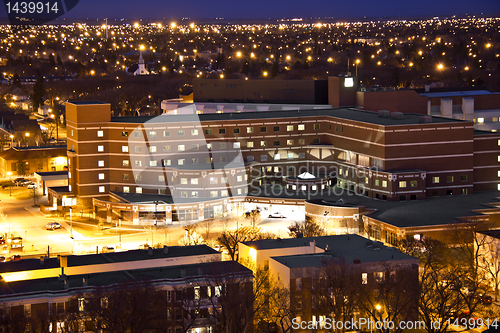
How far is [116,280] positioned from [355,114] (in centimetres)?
4330

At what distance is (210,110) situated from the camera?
Answer: 97312 millimetres

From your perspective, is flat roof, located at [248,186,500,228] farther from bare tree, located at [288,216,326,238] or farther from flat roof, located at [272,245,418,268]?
flat roof, located at [272,245,418,268]

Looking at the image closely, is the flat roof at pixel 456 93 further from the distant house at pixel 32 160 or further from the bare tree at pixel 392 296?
the bare tree at pixel 392 296

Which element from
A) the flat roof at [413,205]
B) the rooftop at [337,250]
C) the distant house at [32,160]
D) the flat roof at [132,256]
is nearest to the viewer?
the rooftop at [337,250]

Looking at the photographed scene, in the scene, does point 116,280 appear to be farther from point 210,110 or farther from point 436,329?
point 210,110

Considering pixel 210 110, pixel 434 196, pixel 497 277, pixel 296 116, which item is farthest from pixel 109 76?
pixel 497 277

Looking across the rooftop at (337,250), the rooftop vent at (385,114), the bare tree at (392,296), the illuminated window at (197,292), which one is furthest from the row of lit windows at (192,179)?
the illuminated window at (197,292)

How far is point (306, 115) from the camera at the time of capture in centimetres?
8200

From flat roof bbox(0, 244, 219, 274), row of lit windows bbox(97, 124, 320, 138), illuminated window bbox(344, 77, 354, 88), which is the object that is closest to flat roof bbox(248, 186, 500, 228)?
row of lit windows bbox(97, 124, 320, 138)

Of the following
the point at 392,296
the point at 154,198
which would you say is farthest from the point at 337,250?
the point at 154,198


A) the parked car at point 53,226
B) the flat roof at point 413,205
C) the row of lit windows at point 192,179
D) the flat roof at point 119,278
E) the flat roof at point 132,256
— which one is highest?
the row of lit windows at point 192,179

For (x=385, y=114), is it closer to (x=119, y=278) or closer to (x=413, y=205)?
(x=413, y=205)

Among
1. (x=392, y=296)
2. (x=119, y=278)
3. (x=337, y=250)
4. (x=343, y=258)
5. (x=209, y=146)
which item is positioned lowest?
(x=392, y=296)

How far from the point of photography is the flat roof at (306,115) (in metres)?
75.2
